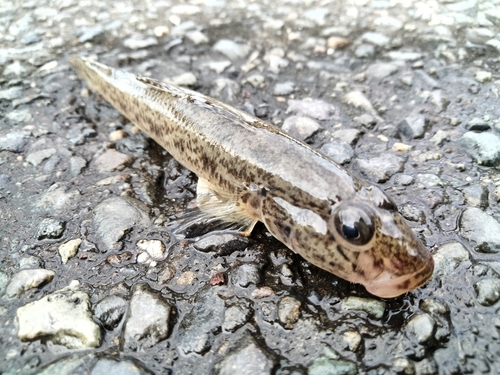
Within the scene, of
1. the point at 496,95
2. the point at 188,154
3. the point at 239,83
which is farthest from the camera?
the point at 239,83

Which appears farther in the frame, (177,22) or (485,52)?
(177,22)

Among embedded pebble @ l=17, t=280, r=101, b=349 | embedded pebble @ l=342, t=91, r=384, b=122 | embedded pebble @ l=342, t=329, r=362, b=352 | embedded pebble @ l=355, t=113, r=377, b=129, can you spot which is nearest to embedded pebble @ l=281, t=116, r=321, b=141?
embedded pebble @ l=355, t=113, r=377, b=129

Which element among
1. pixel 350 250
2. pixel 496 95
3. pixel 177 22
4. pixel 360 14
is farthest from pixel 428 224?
pixel 177 22

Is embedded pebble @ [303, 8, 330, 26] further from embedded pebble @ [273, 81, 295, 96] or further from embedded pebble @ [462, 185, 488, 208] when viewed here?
embedded pebble @ [462, 185, 488, 208]

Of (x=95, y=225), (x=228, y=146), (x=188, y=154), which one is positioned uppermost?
(x=228, y=146)

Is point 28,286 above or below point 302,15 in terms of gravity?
below

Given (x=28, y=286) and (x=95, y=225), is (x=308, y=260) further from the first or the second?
(x=28, y=286)

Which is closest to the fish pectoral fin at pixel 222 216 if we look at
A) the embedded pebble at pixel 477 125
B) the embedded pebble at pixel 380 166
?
the embedded pebble at pixel 380 166
